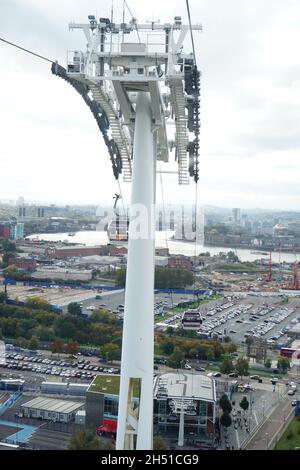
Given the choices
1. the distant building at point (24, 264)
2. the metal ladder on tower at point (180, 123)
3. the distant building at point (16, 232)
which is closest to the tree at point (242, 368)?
the metal ladder on tower at point (180, 123)

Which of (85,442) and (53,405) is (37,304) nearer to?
(53,405)

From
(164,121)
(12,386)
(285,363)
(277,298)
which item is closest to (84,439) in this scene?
(12,386)

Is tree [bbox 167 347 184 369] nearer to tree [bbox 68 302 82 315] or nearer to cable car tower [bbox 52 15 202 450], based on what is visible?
tree [bbox 68 302 82 315]

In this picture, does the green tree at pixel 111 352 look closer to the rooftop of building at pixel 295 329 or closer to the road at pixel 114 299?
the road at pixel 114 299

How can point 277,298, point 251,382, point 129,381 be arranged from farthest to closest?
point 277,298 → point 251,382 → point 129,381

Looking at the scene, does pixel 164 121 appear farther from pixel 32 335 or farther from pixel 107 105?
pixel 32 335

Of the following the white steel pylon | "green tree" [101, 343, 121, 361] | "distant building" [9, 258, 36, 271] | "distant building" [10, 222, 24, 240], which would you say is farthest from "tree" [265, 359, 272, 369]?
"distant building" [10, 222, 24, 240]

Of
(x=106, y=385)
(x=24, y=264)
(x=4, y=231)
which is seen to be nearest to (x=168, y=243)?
(x=4, y=231)
